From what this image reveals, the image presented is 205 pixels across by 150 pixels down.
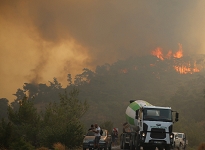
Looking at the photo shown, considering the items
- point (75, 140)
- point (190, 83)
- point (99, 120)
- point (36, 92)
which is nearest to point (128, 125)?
point (75, 140)

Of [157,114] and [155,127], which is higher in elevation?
[157,114]

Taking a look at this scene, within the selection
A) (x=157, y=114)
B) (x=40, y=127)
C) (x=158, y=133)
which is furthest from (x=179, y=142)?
(x=40, y=127)

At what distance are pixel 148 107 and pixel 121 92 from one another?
557 feet

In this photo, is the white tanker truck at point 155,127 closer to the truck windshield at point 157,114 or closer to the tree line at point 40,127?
the truck windshield at point 157,114

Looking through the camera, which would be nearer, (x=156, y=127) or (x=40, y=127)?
(x=156, y=127)

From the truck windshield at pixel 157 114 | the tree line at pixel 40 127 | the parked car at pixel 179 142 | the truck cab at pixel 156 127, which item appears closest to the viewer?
the tree line at pixel 40 127

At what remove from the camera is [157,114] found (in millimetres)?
27797

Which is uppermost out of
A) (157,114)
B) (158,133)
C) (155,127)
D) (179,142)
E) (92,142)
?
(157,114)

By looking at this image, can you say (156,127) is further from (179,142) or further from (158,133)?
(179,142)

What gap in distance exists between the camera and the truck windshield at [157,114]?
2767 centimetres

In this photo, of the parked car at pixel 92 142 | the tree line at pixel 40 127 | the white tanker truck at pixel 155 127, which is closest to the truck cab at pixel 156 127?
the white tanker truck at pixel 155 127

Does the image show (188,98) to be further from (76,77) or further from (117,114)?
(76,77)

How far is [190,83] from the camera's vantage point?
185 metres

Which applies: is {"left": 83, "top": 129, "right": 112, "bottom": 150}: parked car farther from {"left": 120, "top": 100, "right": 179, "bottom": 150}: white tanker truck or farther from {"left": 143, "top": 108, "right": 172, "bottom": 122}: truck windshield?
{"left": 143, "top": 108, "right": 172, "bottom": 122}: truck windshield
